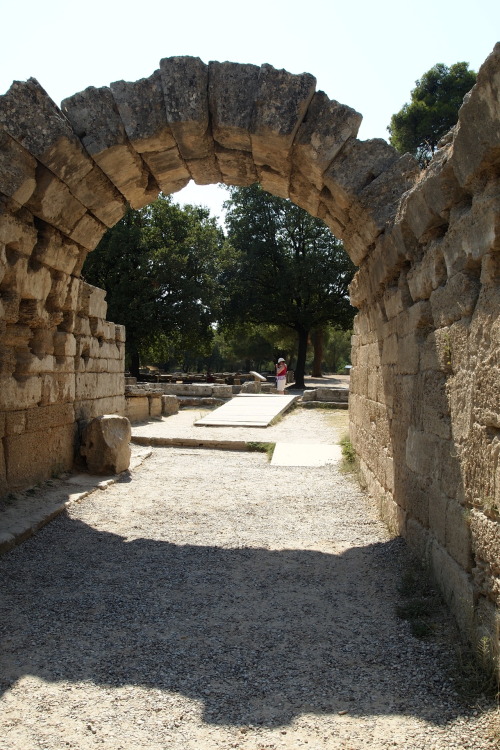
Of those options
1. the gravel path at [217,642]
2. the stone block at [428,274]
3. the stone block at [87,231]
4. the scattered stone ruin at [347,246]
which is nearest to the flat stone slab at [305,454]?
the scattered stone ruin at [347,246]

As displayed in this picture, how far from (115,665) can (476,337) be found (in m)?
2.64

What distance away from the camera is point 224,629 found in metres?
3.61

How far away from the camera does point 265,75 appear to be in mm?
5906

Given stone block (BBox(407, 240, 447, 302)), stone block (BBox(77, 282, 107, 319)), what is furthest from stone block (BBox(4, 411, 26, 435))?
stone block (BBox(407, 240, 447, 302))

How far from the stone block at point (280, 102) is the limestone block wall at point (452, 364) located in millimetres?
1471

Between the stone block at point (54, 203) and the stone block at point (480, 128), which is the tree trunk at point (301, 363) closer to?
the stone block at point (54, 203)

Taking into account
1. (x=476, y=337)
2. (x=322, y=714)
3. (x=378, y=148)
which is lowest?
(x=322, y=714)

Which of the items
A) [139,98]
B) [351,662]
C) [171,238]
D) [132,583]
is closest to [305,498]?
[132,583]

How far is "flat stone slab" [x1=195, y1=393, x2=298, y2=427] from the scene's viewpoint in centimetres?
1343

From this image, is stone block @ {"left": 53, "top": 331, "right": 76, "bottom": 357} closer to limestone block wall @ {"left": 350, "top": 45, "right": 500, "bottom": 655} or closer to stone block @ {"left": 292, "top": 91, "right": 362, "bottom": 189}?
stone block @ {"left": 292, "top": 91, "right": 362, "bottom": 189}

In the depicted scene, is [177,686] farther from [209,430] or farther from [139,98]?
[209,430]

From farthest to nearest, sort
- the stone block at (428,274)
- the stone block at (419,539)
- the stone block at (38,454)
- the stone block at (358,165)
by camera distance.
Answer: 1. the stone block at (38,454)
2. the stone block at (358,165)
3. the stone block at (419,539)
4. the stone block at (428,274)

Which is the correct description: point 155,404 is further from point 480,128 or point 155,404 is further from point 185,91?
point 480,128

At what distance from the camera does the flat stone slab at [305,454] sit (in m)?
9.33
